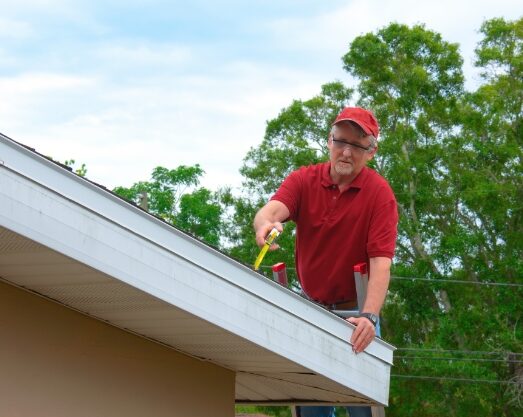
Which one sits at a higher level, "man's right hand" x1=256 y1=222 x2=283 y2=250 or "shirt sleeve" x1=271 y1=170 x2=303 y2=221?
"shirt sleeve" x1=271 y1=170 x2=303 y2=221

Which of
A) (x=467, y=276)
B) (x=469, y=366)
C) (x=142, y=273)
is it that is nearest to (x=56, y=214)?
(x=142, y=273)

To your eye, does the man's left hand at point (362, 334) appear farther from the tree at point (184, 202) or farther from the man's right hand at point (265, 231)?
the tree at point (184, 202)

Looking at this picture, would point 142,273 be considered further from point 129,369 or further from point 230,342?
point 129,369

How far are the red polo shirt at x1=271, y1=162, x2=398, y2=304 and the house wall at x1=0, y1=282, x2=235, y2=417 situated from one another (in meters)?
0.60

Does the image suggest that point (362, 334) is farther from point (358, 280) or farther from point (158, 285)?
point (158, 285)

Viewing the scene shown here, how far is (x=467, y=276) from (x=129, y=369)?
29.2m

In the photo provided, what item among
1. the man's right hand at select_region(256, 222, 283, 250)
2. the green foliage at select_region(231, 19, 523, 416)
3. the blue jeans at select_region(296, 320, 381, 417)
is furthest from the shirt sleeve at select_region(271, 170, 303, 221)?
the green foliage at select_region(231, 19, 523, 416)

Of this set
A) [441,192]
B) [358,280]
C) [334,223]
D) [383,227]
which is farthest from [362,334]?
[441,192]

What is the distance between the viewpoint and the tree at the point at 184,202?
38.8 metres

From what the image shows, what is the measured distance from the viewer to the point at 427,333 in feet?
111

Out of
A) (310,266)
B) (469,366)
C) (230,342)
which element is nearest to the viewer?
(230,342)

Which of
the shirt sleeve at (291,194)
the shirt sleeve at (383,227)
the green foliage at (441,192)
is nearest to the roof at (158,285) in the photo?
the shirt sleeve at (383,227)

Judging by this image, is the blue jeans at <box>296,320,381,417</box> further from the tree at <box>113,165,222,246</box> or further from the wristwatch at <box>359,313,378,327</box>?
the tree at <box>113,165,222,246</box>

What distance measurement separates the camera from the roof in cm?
353
